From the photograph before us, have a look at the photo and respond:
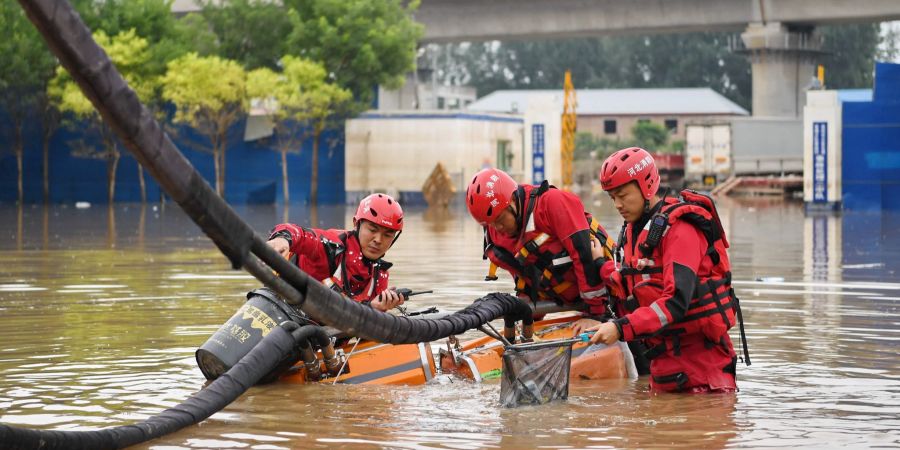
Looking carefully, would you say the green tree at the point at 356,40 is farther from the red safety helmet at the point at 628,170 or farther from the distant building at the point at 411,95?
the red safety helmet at the point at 628,170

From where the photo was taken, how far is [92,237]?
29.5 metres

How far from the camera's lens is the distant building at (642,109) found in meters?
94.5

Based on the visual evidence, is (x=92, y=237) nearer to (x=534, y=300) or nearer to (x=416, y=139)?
(x=534, y=300)

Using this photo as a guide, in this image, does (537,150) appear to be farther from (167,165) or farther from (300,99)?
(167,165)

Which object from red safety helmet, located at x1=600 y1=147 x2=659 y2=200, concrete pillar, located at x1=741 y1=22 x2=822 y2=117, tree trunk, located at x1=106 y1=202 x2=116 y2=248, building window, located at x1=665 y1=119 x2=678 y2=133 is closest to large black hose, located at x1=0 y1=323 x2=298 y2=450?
red safety helmet, located at x1=600 y1=147 x2=659 y2=200

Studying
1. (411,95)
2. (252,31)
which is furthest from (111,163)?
(411,95)

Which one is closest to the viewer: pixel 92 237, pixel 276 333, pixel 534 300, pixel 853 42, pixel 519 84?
pixel 276 333

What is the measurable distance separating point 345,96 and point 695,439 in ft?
158

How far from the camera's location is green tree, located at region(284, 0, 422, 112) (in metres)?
56.4

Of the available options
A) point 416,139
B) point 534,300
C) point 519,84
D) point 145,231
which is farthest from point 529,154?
point 519,84

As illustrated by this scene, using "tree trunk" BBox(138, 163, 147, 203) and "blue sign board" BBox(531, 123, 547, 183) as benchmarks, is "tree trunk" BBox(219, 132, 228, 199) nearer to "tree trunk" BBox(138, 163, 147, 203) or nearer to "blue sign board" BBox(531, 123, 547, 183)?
"tree trunk" BBox(138, 163, 147, 203)

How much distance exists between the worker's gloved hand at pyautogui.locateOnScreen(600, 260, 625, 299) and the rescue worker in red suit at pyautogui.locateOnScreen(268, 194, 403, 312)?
148 cm

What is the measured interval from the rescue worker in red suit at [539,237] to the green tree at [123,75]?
4297cm

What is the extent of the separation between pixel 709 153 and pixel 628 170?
52.9m
